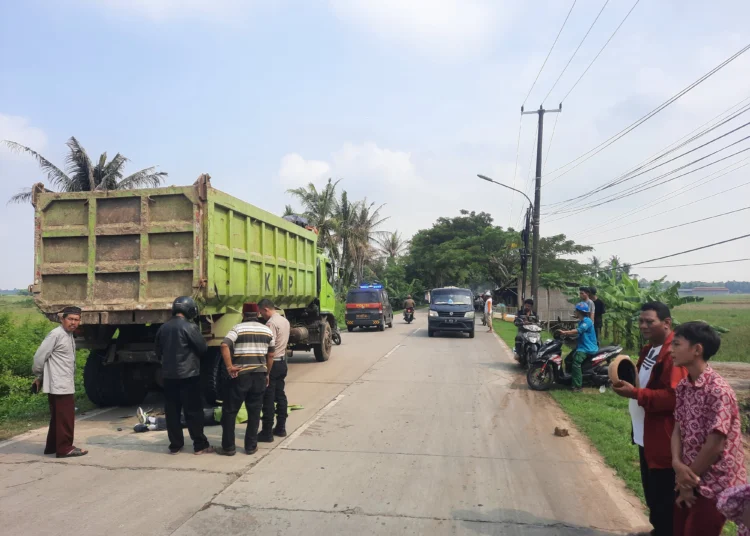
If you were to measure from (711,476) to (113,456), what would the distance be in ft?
18.4

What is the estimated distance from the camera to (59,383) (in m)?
6.12

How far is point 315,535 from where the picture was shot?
13.3 feet

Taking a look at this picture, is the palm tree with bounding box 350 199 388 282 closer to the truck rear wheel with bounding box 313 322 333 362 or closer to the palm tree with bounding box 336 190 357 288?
the palm tree with bounding box 336 190 357 288

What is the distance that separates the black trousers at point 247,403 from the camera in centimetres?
618

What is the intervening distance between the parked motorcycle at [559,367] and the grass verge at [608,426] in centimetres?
20

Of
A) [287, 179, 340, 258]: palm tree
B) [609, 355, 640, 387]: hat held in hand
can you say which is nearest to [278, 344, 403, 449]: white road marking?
[609, 355, 640, 387]: hat held in hand

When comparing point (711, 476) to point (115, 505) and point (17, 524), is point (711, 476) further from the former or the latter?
point (17, 524)

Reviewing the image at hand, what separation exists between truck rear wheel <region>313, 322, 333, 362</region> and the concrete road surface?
5.19 meters

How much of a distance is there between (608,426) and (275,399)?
4382 mm

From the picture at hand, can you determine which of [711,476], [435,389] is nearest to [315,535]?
[711,476]

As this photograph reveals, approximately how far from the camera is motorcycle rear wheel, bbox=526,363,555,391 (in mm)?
10484

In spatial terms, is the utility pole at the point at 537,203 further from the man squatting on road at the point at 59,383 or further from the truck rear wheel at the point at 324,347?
the man squatting on road at the point at 59,383

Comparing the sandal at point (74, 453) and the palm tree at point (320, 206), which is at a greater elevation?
the palm tree at point (320, 206)

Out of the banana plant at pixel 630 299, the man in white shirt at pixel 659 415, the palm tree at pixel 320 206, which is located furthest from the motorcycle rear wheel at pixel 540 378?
the palm tree at pixel 320 206
